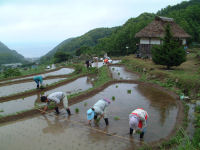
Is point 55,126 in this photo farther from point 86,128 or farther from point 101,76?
point 101,76

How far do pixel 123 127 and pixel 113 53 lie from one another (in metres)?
27.2

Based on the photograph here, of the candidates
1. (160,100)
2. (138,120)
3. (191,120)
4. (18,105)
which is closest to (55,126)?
(138,120)

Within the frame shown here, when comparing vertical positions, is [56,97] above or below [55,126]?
above

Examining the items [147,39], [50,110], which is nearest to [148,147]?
[50,110]

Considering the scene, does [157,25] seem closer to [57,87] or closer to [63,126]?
[57,87]

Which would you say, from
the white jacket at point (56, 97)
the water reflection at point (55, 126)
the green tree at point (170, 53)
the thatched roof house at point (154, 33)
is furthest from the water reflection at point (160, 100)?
the thatched roof house at point (154, 33)

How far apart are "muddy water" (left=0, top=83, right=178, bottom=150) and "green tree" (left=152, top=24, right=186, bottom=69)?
581 centimetres

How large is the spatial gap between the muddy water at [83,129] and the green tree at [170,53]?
5812 mm

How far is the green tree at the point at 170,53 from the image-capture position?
14.2m

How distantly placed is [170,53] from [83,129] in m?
10.5

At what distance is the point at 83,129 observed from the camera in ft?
22.2

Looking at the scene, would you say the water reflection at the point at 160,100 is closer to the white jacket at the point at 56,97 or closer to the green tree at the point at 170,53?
the green tree at the point at 170,53

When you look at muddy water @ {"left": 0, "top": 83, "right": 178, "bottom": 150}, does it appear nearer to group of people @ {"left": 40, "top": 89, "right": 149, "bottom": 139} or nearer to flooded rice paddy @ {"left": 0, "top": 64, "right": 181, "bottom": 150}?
flooded rice paddy @ {"left": 0, "top": 64, "right": 181, "bottom": 150}

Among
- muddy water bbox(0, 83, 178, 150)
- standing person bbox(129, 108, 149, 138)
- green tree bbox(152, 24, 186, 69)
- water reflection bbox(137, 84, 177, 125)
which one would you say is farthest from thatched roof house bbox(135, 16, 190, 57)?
standing person bbox(129, 108, 149, 138)
